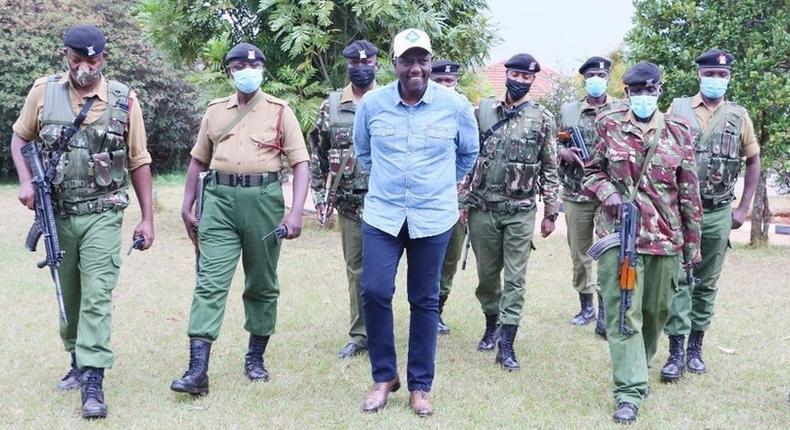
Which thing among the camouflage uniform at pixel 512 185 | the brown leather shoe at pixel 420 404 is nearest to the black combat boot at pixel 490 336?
the camouflage uniform at pixel 512 185

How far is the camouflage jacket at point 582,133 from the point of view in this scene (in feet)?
23.2

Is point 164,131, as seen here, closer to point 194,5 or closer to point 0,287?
point 194,5

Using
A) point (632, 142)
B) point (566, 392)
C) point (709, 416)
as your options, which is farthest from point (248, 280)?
point (709, 416)

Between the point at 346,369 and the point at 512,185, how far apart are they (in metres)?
1.69

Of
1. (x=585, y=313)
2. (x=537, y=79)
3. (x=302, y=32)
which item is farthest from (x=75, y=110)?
(x=537, y=79)

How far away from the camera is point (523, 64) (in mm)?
5789

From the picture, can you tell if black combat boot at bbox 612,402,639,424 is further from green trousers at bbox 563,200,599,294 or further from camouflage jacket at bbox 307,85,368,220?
green trousers at bbox 563,200,599,294

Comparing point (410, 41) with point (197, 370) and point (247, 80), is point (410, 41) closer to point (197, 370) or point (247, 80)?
point (247, 80)

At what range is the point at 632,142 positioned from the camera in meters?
4.94

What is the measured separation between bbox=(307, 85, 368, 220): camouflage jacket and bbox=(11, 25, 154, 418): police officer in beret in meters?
1.54

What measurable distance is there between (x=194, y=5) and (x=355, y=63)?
7.69 m

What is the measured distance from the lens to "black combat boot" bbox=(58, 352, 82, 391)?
519 centimetres

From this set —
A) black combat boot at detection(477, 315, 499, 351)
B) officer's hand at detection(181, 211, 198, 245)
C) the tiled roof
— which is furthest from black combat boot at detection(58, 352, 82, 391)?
the tiled roof

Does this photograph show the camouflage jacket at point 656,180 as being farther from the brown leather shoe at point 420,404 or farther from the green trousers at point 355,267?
the green trousers at point 355,267
